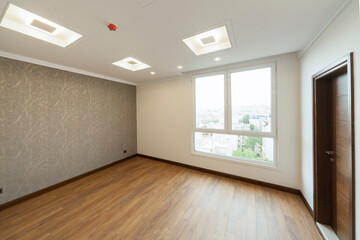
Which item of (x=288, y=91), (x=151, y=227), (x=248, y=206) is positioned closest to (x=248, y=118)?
(x=288, y=91)

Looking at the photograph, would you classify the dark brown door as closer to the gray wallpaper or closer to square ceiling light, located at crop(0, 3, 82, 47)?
square ceiling light, located at crop(0, 3, 82, 47)

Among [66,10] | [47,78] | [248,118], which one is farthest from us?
[248,118]

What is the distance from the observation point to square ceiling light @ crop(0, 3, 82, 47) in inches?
56.9

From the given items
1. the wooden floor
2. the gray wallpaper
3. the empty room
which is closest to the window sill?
A: the empty room

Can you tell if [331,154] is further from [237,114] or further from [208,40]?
[208,40]

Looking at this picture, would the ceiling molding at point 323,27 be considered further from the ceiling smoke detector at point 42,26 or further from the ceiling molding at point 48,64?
the ceiling molding at point 48,64

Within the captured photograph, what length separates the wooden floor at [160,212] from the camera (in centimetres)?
158

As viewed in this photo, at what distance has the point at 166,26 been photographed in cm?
148

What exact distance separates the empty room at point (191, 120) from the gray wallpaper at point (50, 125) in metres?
0.02

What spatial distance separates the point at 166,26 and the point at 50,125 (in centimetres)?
297

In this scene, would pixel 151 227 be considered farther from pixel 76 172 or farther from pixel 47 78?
pixel 47 78

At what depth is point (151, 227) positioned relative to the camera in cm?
166

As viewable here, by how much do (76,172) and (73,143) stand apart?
70 centimetres

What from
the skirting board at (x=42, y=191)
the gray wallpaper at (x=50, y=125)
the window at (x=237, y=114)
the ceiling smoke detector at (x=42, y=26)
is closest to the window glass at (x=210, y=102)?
the window at (x=237, y=114)
